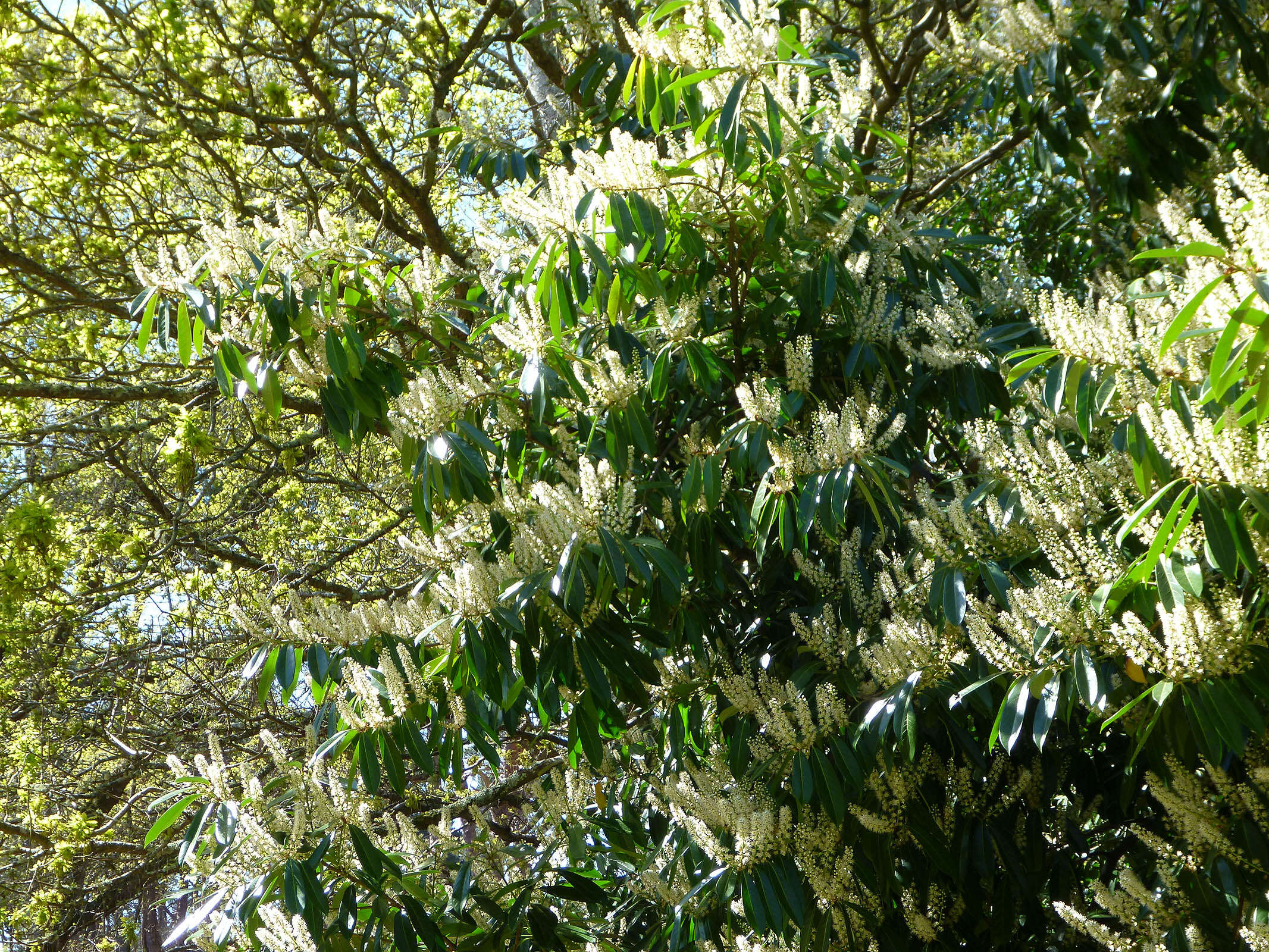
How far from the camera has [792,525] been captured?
2441 mm

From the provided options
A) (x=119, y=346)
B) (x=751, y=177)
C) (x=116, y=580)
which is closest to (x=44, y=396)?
(x=119, y=346)

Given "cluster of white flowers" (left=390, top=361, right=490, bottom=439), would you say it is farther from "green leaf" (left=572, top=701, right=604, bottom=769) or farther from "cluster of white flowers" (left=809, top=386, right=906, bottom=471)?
"cluster of white flowers" (left=809, top=386, right=906, bottom=471)

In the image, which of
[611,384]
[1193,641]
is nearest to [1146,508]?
[1193,641]

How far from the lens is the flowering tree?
1.95 meters

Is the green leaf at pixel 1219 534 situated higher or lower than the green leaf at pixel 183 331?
lower

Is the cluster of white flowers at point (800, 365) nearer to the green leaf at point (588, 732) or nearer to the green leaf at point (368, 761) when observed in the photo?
the green leaf at point (588, 732)

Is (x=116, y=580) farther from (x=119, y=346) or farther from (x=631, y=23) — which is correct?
(x=631, y=23)

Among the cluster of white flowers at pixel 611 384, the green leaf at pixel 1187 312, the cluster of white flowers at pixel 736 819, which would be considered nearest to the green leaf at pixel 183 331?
the cluster of white flowers at pixel 611 384

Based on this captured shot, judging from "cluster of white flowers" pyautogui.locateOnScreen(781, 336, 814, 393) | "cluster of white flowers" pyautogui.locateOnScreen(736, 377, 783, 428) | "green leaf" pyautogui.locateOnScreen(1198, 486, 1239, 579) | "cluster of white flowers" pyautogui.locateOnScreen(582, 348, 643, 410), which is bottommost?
"green leaf" pyautogui.locateOnScreen(1198, 486, 1239, 579)

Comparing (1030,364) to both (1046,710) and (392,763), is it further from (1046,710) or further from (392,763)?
(392,763)

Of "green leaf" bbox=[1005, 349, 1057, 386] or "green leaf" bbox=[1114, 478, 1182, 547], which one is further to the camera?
"green leaf" bbox=[1005, 349, 1057, 386]

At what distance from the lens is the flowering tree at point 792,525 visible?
195cm

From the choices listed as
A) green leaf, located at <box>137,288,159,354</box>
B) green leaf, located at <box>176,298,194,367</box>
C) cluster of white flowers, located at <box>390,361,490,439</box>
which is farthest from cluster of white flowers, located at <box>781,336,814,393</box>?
green leaf, located at <box>137,288,159,354</box>

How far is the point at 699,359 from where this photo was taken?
8.77 feet
